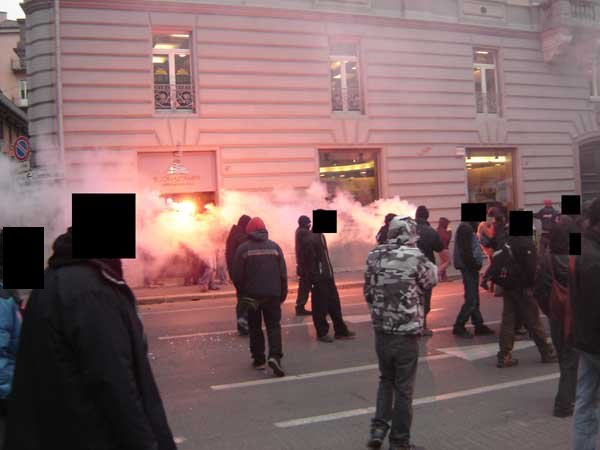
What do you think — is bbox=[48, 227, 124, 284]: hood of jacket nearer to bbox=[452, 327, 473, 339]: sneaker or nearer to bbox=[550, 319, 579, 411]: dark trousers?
bbox=[550, 319, 579, 411]: dark trousers

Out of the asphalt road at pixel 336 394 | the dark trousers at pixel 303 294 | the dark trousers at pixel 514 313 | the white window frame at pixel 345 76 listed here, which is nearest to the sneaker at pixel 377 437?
the asphalt road at pixel 336 394

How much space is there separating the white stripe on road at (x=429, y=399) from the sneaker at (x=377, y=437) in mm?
725

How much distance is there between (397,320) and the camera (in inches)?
175

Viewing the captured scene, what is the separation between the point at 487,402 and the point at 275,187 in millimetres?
11659

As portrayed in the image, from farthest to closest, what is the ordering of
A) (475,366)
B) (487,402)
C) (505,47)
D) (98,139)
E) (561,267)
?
(505,47)
(98,139)
(475,366)
(487,402)
(561,267)

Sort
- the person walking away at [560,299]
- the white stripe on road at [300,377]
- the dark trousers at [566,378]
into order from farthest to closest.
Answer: the white stripe on road at [300,377], the dark trousers at [566,378], the person walking away at [560,299]

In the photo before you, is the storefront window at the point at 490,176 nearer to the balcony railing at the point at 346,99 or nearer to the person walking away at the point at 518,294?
the balcony railing at the point at 346,99

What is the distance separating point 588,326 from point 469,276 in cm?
493

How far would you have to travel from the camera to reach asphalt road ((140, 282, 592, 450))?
4.81 m

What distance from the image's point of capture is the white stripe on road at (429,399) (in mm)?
5188

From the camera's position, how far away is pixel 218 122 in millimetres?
16312

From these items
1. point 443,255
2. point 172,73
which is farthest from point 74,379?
point 172,73

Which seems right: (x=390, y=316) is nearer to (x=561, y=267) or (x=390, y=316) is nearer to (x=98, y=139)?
(x=561, y=267)

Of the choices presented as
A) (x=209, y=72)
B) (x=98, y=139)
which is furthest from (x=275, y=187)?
(x=98, y=139)
